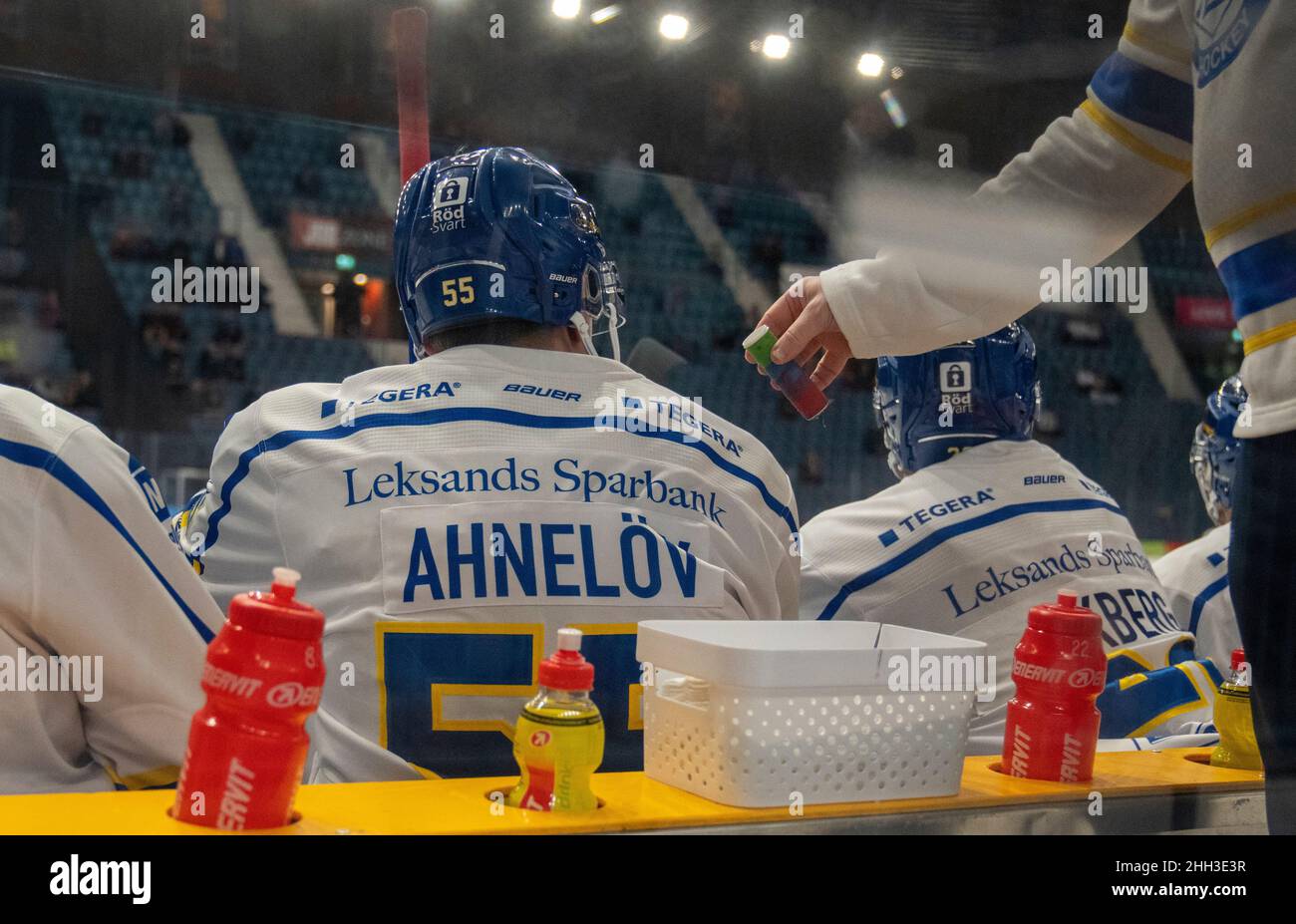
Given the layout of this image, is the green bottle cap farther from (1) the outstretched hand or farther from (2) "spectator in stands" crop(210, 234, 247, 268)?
(2) "spectator in stands" crop(210, 234, 247, 268)

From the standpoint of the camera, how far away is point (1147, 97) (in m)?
1.13

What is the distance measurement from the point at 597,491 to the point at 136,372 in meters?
5.89

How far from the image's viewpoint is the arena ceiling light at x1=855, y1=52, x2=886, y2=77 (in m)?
3.10

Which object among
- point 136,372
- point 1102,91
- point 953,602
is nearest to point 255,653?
point 1102,91

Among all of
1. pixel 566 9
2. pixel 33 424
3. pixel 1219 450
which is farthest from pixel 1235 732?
pixel 566 9

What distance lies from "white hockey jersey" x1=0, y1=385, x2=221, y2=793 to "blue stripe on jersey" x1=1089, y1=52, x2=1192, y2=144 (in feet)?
3.27

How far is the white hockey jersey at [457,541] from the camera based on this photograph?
4.79 feet

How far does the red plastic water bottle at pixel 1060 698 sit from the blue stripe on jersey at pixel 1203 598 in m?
1.86

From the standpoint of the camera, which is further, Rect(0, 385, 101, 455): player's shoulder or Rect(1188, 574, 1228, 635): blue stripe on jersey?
Rect(1188, 574, 1228, 635): blue stripe on jersey

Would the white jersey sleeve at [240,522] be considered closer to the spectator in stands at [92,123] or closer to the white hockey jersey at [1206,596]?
the white hockey jersey at [1206,596]

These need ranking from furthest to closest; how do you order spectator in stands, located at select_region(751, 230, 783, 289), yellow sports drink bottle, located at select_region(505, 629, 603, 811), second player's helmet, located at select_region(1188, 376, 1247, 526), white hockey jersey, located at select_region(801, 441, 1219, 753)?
spectator in stands, located at select_region(751, 230, 783, 289)
second player's helmet, located at select_region(1188, 376, 1247, 526)
white hockey jersey, located at select_region(801, 441, 1219, 753)
yellow sports drink bottle, located at select_region(505, 629, 603, 811)

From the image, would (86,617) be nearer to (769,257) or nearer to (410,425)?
(410,425)

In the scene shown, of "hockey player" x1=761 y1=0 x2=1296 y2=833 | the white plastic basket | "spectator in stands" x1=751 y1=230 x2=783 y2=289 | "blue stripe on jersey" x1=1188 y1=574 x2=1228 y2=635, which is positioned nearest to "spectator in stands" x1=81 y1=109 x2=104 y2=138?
"spectator in stands" x1=751 y1=230 x2=783 y2=289

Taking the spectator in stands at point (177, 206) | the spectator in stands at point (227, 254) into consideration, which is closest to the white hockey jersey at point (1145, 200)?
the spectator in stands at point (227, 254)
